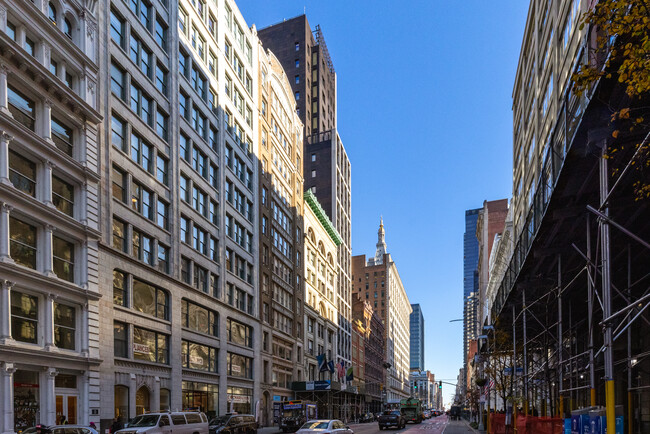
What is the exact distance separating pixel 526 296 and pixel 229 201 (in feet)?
109

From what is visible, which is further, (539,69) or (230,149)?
(230,149)

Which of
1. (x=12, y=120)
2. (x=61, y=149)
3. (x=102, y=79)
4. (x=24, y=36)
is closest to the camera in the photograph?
(x=12, y=120)

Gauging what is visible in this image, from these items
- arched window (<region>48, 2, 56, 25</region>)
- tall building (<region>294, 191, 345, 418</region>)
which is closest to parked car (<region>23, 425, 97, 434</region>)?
arched window (<region>48, 2, 56, 25</region>)

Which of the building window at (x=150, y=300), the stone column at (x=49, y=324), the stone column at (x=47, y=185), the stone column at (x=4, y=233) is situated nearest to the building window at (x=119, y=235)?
the building window at (x=150, y=300)

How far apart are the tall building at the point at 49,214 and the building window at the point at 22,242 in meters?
0.05

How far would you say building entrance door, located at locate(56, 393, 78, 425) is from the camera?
1108 inches

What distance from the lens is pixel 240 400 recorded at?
53375mm

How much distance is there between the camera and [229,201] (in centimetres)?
5466

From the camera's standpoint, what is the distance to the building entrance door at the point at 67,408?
1108 inches

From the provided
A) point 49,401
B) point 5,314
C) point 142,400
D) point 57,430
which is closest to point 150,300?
point 142,400

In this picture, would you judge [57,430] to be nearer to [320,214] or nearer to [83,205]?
[83,205]

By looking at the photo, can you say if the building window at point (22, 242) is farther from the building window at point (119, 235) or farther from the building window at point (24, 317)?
the building window at point (119, 235)

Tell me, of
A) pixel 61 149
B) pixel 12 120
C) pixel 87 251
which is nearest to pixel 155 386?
pixel 87 251

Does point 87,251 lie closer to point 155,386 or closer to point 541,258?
point 155,386
